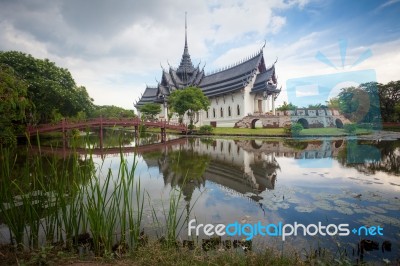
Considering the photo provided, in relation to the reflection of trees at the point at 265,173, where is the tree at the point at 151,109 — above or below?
above

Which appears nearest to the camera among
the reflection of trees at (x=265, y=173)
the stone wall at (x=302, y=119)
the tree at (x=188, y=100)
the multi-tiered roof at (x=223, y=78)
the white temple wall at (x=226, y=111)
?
the reflection of trees at (x=265, y=173)

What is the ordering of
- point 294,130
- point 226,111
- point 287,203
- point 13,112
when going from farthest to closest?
point 226,111
point 294,130
point 13,112
point 287,203

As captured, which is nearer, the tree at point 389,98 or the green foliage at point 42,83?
the green foliage at point 42,83

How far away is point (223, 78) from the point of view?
39875mm

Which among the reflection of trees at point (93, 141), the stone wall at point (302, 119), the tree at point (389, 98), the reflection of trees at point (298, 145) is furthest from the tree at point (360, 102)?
the tree at point (389, 98)

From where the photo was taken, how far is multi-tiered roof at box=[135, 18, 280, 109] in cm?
3366

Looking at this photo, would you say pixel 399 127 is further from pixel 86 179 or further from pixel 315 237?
pixel 86 179

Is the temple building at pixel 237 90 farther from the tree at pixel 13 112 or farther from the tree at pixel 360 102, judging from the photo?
the tree at pixel 13 112

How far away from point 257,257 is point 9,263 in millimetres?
2808

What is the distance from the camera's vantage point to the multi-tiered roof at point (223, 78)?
110 ft

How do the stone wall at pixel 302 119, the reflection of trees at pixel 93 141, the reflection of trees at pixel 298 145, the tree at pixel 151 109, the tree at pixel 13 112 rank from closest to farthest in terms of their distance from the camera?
1. the reflection of trees at pixel 93 141
2. the tree at pixel 13 112
3. the reflection of trees at pixel 298 145
4. the stone wall at pixel 302 119
5. the tree at pixel 151 109

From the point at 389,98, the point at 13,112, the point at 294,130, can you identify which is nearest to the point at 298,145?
the point at 294,130

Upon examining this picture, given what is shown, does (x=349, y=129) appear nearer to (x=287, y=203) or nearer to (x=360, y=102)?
(x=360, y=102)

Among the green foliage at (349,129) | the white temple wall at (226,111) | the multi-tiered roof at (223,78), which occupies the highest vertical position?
the multi-tiered roof at (223,78)
